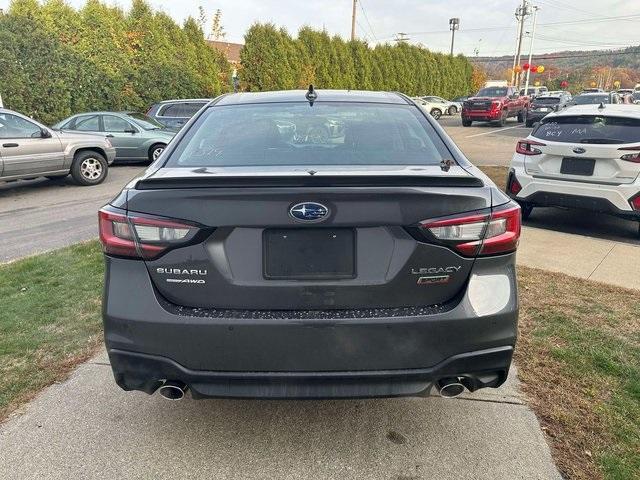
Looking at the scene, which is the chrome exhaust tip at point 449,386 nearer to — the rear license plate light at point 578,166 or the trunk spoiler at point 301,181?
the trunk spoiler at point 301,181

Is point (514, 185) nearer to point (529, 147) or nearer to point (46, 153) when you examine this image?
point (529, 147)

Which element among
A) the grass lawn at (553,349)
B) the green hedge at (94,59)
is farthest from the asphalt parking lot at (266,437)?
the green hedge at (94,59)

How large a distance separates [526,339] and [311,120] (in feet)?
7.05

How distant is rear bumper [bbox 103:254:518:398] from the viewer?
2.14 m

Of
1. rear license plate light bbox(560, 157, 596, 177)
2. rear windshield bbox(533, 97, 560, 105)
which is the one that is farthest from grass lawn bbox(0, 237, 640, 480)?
rear windshield bbox(533, 97, 560, 105)

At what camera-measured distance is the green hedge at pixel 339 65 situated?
26.0m

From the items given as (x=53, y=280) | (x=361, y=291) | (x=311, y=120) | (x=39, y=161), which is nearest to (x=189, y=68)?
(x=39, y=161)

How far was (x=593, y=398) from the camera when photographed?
2973 mm

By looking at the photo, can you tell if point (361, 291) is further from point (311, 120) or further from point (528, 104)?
point (528, 104)

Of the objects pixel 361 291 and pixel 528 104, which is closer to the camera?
pixel 361 291

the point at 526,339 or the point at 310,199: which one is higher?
the point at 310,199

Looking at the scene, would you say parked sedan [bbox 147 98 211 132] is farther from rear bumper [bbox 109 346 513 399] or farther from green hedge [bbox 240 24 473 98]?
rear bumper [bbox 109 346 513 399]

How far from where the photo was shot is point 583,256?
580 centimetres

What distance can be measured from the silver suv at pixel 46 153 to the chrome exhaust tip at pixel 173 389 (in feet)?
28.1
